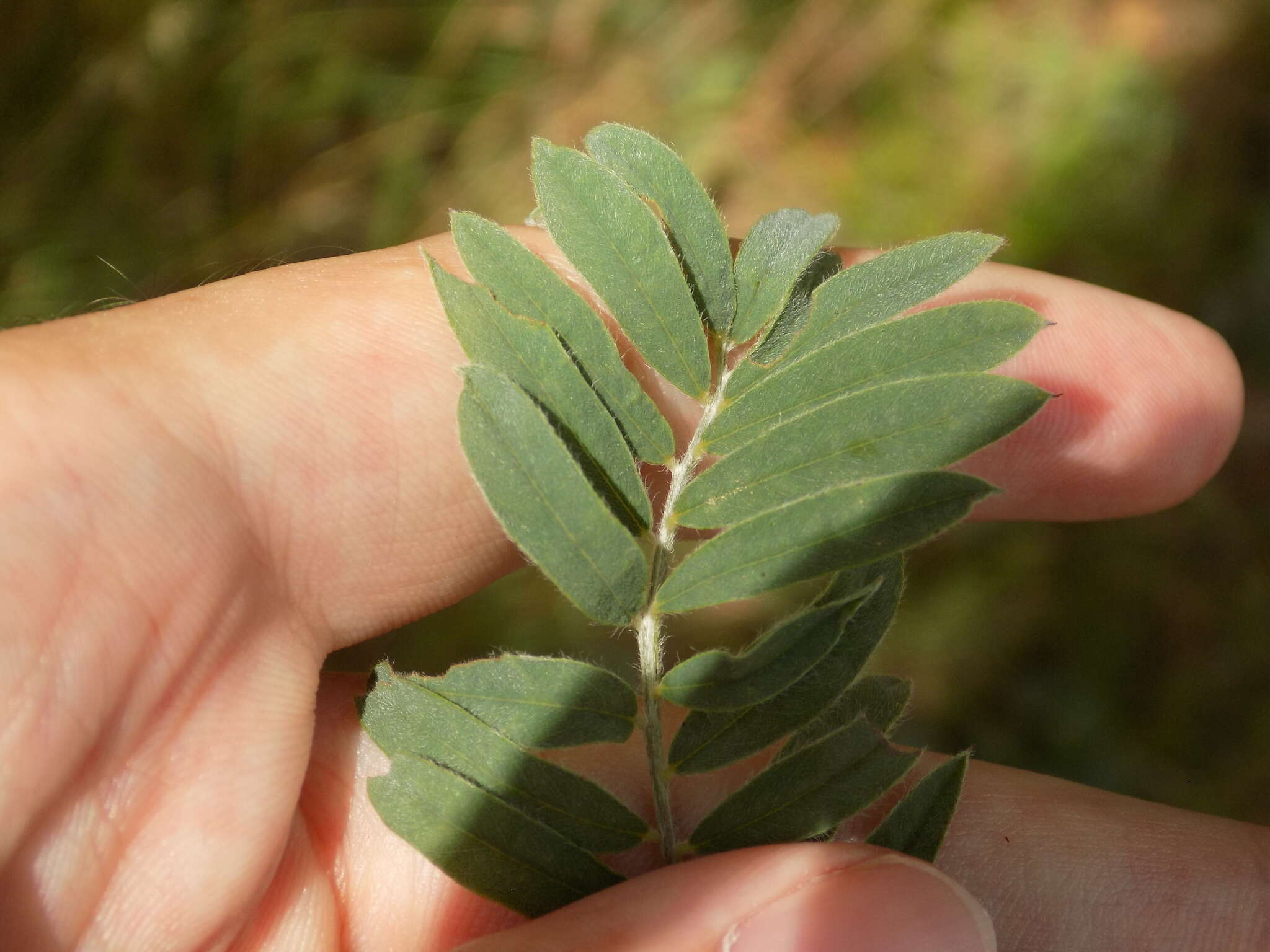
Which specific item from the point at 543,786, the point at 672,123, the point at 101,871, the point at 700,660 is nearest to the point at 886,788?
the point at 700,660

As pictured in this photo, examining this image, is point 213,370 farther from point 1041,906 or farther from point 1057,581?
point 1057,581

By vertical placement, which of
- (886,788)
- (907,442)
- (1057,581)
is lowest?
(1057,581)

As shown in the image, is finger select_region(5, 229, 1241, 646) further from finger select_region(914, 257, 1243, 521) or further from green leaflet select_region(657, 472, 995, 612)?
green leaflet select_region(657, 472, 995, 612)

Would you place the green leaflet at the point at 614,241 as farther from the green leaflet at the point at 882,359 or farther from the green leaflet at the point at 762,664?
the green leaflet at the point at 762,664

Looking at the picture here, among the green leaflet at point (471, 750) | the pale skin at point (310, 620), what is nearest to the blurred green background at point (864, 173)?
the pale skin at point (310, 620)

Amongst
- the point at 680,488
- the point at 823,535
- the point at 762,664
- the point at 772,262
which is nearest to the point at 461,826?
the point at 762,664

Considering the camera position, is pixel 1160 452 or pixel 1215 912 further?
pixel 1160 452

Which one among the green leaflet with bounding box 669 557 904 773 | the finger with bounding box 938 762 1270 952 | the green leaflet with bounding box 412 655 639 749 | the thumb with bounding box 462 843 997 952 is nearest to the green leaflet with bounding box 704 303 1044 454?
the green leaflet with bounding box 669 557 904 773
